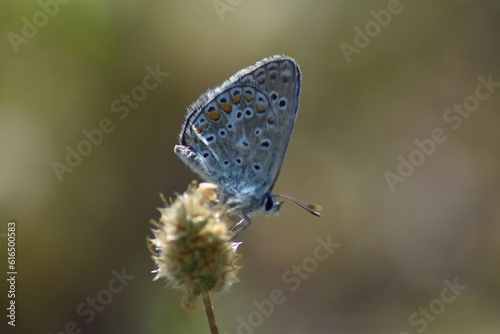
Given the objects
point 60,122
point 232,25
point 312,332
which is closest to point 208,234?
point 312,332

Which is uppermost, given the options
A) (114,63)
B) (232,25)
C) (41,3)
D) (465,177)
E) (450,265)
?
(41,3)

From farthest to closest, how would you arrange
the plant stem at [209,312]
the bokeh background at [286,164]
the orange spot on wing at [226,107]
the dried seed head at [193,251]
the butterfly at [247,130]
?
the bokeh background at [286,164] → the orange spot on wing at [226,107] → the butterfly at [247,130] → the dried seed head at [193,251] → the plant stem at [209,312]

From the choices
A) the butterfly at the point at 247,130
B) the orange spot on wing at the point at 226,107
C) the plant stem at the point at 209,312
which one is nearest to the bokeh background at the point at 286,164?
the butterfly at the point at 247,130

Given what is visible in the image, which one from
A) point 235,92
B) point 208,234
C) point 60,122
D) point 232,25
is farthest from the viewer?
point 232,25

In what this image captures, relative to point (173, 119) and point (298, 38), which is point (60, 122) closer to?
point (173, 119)

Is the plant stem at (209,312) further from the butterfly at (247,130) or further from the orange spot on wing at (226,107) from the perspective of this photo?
the orange spot on wing at (226,107)

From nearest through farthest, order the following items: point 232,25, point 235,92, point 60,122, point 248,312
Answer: point 235,92 < point 248,312 < point 60,122 < point 232,25

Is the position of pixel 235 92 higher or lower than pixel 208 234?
higher
